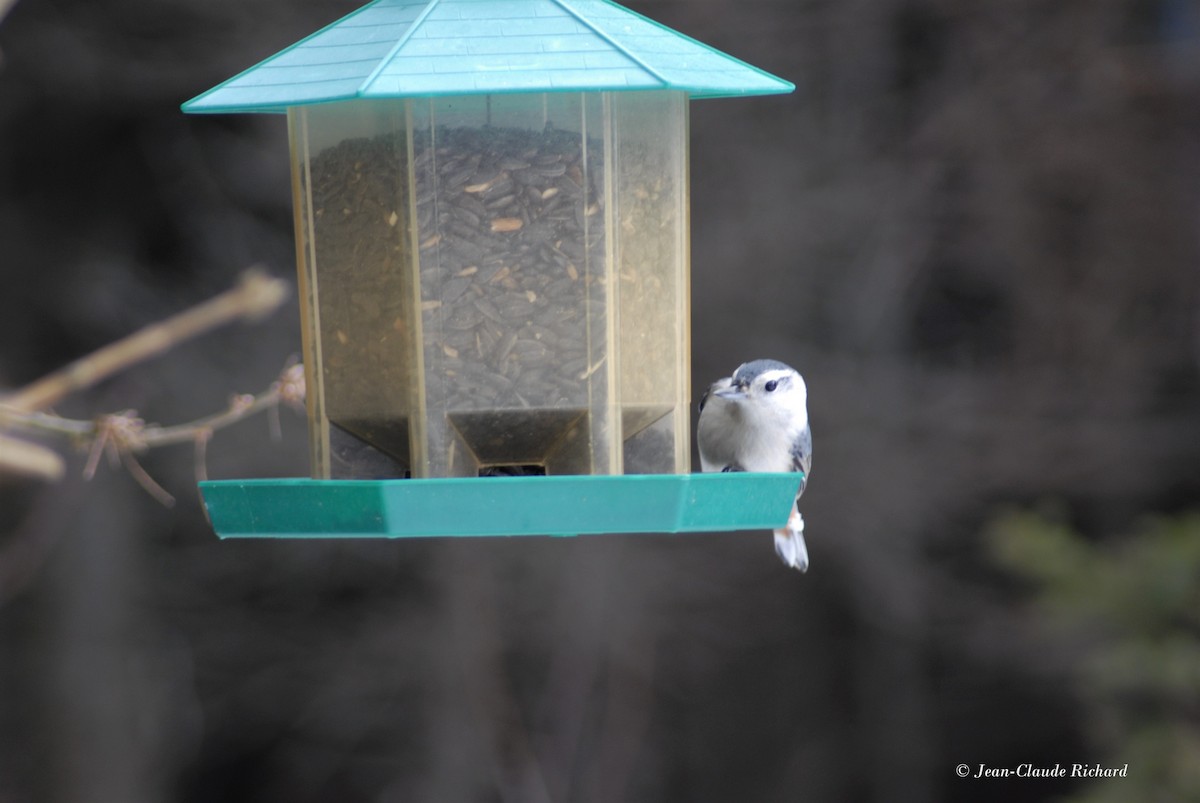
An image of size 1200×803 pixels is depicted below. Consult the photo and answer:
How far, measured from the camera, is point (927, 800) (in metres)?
9.97

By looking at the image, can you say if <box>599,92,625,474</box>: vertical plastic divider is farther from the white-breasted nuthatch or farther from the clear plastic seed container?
the white-breasted nuthatch

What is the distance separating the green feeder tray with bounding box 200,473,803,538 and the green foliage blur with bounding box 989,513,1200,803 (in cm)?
445

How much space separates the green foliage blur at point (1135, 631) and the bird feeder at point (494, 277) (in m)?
4.15

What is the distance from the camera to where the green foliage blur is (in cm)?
730

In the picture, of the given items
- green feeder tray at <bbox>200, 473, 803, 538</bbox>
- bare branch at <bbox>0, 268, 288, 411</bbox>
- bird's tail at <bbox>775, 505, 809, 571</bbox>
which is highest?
bare branch at <bbox>0, 268, 288, 411</bbox>

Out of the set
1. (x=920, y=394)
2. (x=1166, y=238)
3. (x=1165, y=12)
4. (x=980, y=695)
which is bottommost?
(x=980, y=695)

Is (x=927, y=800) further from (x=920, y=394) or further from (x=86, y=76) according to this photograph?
(x=86, y=76)

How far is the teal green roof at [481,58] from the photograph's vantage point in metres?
3.25

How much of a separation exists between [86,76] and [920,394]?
15.2ft

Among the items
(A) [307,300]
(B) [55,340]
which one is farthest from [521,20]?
(B) [55,340]

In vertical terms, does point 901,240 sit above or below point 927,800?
above

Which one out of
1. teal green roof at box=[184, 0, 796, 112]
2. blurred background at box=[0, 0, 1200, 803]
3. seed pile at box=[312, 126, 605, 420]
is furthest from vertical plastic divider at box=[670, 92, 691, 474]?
blurred background at box=[0, 0, 1200, 803]

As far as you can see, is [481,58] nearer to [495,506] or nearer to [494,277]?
[494,277]

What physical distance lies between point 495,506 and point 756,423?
7.81 ft
